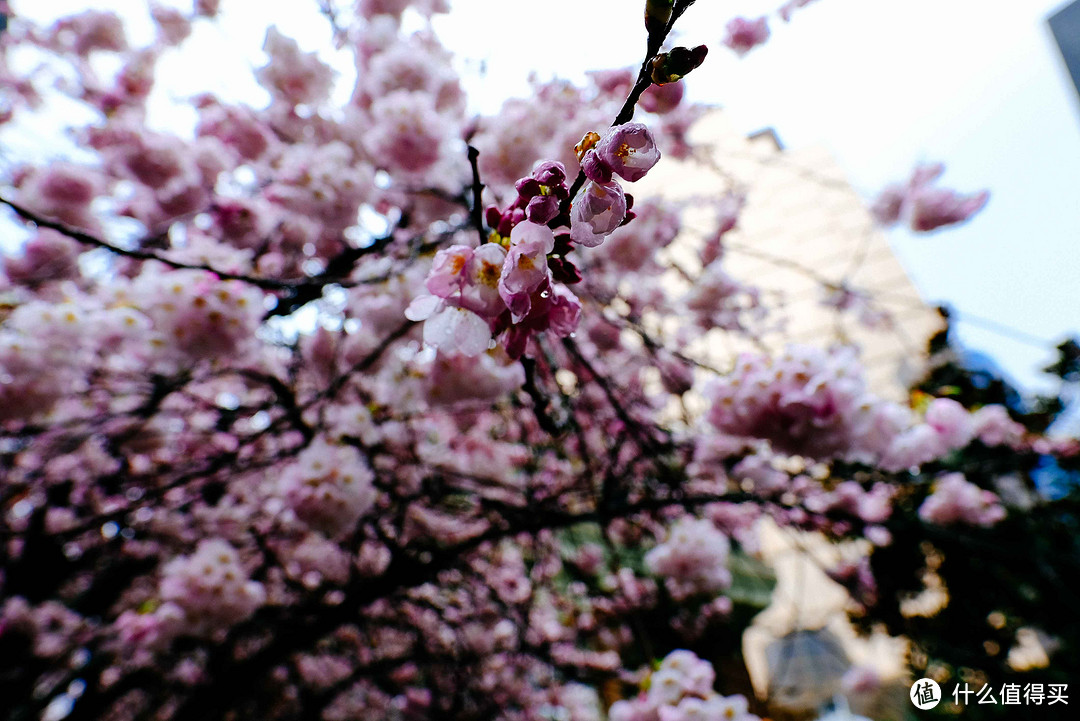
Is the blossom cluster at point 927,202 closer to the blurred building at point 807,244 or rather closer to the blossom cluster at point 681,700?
the blossom cluster at point 681,700

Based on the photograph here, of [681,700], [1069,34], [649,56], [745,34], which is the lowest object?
[681,700]

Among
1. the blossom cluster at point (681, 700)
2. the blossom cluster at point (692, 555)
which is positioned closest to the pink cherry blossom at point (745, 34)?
the blossom cluster at point (692, 555)

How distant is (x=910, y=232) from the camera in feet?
11.7

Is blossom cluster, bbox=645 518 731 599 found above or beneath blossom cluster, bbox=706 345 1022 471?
beneath

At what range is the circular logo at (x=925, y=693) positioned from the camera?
211 centimetres

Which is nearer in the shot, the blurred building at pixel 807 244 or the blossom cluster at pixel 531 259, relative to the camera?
the blossom cluster at pixel 531 259

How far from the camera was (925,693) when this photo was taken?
220 centimetres

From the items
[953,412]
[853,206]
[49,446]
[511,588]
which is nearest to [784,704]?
[511,588]

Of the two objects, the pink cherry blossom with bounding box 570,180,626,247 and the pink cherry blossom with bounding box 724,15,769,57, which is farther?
the pink cherry blossom with bounding box 724,15,769,57

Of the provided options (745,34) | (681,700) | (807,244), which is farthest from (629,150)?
(807,244)

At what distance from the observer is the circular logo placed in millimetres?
2109

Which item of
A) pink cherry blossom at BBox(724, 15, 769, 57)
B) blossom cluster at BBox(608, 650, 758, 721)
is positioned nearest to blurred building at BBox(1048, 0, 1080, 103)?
pink cherry blossom at BBox(724, 15, 769, 57)

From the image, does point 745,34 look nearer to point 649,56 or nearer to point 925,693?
point 649,56

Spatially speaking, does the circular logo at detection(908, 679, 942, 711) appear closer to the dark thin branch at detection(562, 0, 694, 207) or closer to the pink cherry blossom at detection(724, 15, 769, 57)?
the dark thin branch at detection(562, 0, 694, 207)
